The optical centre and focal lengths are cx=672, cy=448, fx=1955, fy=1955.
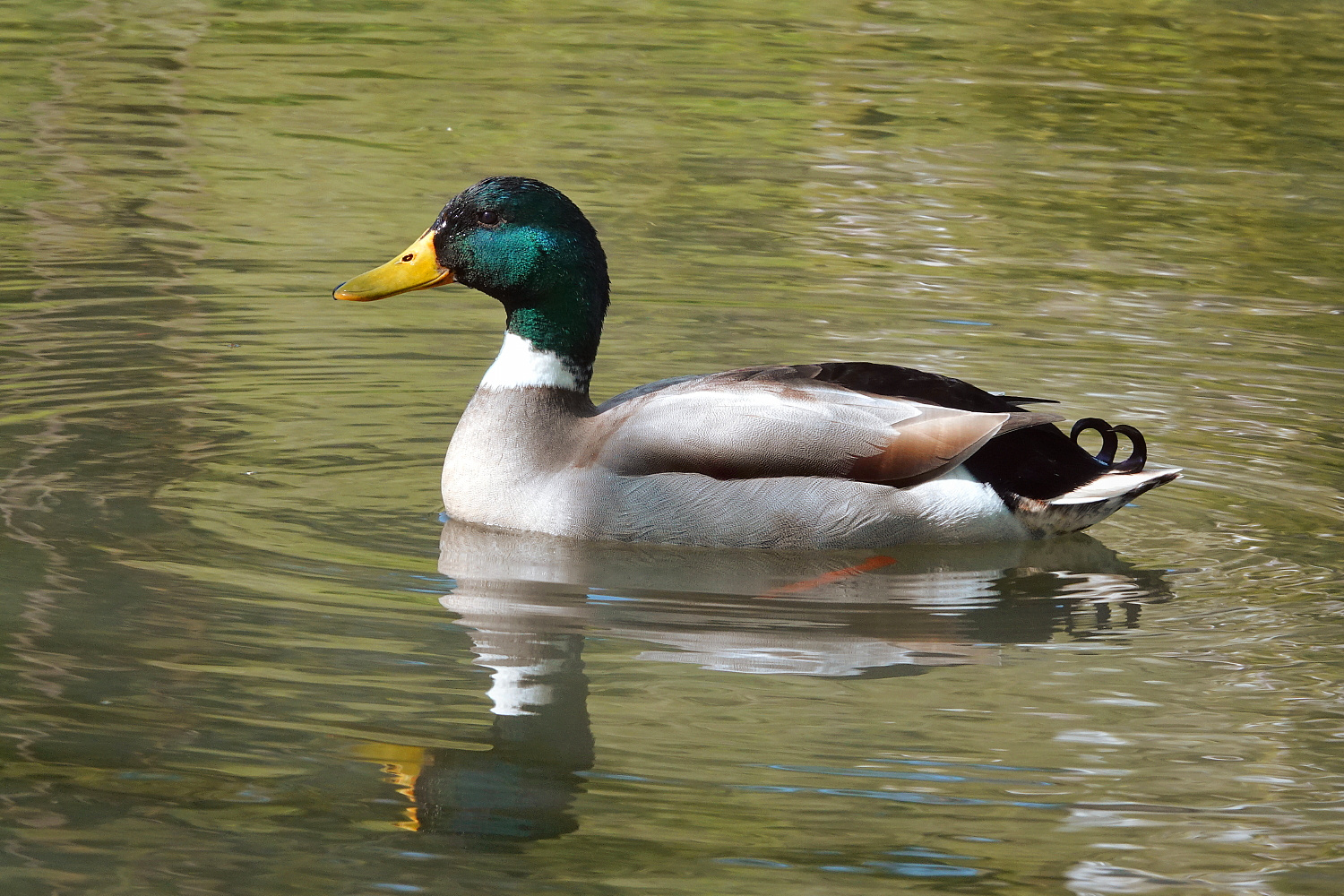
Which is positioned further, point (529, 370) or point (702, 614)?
point (529, 370)

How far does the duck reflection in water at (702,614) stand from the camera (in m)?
4.92

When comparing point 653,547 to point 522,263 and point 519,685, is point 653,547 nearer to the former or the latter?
point 522,263

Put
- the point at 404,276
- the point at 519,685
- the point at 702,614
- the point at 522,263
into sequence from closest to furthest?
the point at 519,685 → the point at 702,614 → the point at 522,263 → the point at 404,276

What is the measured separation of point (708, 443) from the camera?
656cm

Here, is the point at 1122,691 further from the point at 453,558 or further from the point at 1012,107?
the point at 1012,107

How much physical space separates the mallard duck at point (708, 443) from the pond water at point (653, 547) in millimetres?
151

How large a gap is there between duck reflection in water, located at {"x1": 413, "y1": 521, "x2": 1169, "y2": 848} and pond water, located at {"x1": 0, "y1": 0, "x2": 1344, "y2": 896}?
2 cm

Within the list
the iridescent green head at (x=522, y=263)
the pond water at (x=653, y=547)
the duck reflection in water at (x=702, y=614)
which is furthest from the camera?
the iridescent green head at (x=522, y=263)

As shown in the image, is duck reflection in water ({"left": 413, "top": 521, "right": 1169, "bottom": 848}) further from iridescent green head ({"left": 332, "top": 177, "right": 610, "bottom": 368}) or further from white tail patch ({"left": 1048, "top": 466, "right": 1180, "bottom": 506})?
iridescent green head ({"left": 332, "top": 177, "right": 610, "bottom": 368})

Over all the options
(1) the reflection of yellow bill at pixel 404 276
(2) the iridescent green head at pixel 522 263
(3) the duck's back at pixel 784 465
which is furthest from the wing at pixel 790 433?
(1) the reflection of yellow bill at pixel 404 276

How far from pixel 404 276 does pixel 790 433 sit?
1.64 m

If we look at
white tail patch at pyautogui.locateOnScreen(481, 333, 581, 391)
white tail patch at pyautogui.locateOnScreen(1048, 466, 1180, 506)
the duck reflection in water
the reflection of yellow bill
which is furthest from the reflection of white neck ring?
white tail patch at pyautogui.locateOnScreen(1048, 466, 1180, 506)

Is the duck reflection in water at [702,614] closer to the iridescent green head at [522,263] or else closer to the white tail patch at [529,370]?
the white tail patch at [529,370]

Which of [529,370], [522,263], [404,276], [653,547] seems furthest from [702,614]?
[404,276]
